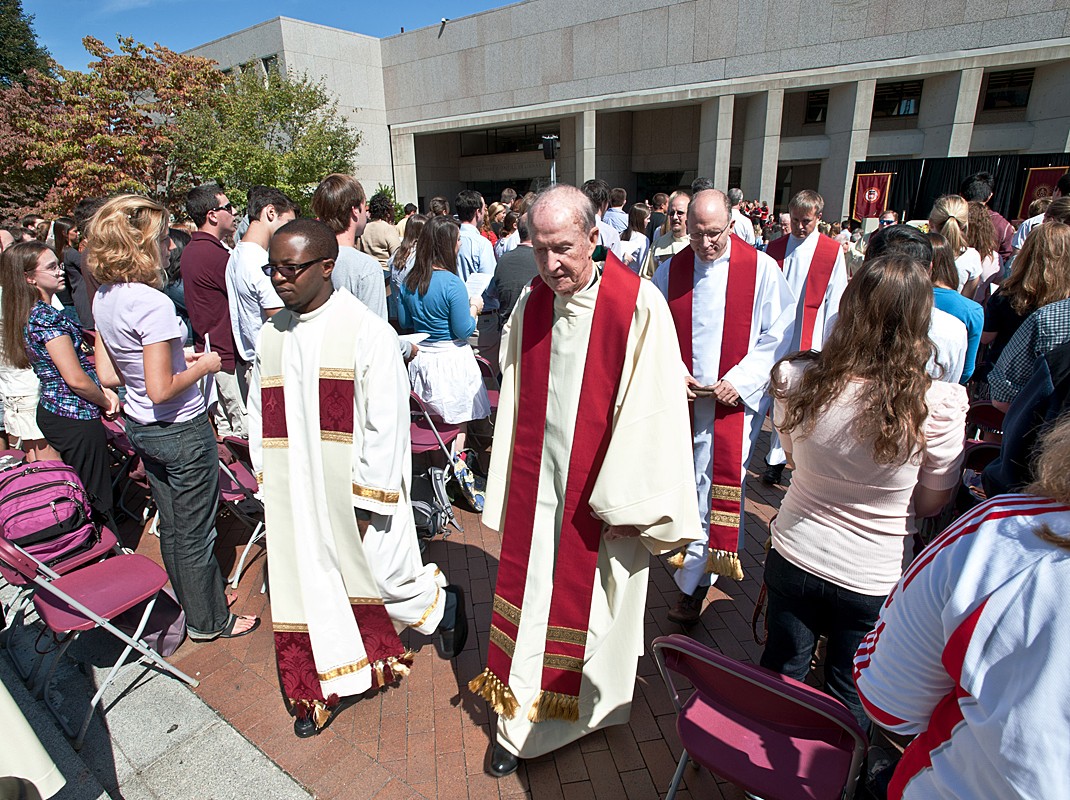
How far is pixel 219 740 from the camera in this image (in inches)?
104

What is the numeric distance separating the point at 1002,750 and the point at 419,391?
3.98 m

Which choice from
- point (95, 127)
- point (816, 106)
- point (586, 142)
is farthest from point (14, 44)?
point (816, 106)

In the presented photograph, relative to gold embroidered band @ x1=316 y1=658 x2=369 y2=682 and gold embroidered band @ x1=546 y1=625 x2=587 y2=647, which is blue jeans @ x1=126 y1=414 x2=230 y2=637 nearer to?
gold embroidered band @ x1=316 y1=658 x2=369 y2=682

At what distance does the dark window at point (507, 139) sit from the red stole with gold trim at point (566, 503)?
92.4 ft

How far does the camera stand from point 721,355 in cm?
324

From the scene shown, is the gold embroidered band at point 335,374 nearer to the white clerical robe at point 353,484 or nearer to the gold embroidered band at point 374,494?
the white clerical robe at point 353,484

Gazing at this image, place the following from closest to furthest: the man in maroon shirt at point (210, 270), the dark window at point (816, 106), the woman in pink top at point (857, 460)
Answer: the woman in pink top at point (857, 460) < the man in maroon shirt at point (210, 270) < the dark window at point (816, 106)

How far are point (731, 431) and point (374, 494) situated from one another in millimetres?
1835

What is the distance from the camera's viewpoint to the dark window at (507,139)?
29125 mm

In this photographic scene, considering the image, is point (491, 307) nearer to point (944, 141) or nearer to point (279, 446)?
point (279, 446)

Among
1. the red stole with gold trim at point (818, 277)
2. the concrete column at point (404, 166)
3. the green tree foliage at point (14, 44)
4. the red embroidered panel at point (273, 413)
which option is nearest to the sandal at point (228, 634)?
the red embroidered panel at point (273, 413)

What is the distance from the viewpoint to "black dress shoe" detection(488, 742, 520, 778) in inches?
95.0

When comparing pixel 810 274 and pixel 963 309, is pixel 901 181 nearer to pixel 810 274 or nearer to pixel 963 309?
pixel 810 274

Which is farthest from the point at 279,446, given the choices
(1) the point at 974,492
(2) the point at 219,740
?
(1) the point at 974,492
